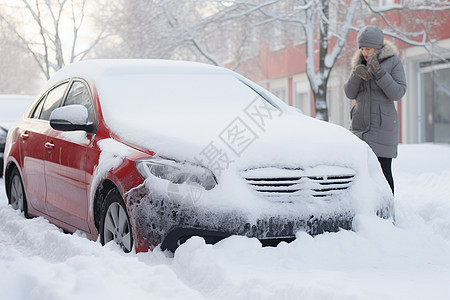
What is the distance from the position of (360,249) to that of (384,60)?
2597mm

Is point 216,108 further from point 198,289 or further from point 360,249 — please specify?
point 198,289

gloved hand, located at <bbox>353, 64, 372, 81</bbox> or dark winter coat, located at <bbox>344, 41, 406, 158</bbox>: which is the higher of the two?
gloved hand, located at <bbox>353, 64, 372, 81</bbox>

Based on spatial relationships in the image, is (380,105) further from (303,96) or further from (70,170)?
(303,96)

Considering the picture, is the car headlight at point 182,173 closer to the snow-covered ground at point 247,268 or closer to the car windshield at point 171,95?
the snow-covered ground at point 247,268

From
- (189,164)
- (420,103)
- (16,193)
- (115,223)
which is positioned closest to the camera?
(189,164)

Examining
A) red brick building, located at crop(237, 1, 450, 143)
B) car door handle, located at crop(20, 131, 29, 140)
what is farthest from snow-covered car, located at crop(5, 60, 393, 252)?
red brick building, located at crop(237, 1, 450, 143)

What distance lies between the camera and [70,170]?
5.02 m

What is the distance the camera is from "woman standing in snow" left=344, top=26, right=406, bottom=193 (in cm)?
606

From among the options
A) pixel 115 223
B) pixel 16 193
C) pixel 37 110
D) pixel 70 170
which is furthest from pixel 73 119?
pixel 16 193

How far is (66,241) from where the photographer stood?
4297 mm

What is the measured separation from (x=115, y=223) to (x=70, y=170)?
0.87 m

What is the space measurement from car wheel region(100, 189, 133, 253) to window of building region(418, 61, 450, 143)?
16.8 meters

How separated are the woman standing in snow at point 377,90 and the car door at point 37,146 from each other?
2616 millimetres

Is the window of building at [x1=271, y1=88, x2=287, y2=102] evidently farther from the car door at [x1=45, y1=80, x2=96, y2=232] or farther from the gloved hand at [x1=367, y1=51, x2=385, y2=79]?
the car door at [x1=45, y1=80, x2=96, y2=232]
